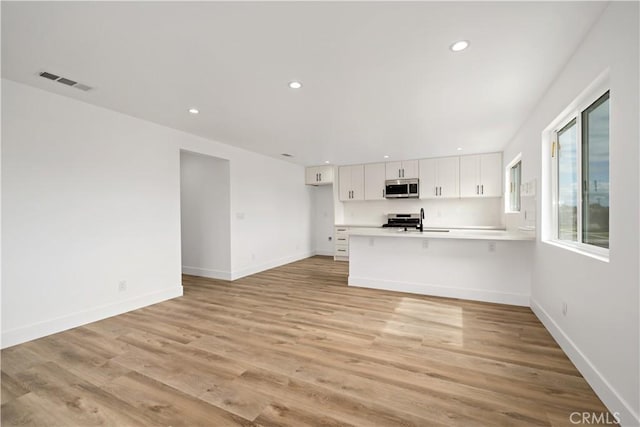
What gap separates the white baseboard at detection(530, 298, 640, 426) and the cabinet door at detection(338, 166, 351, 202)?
489 centimetres

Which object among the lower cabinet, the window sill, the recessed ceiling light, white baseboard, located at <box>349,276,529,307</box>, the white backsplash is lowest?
white baseboard, located at <box>349,276,529,307</box>

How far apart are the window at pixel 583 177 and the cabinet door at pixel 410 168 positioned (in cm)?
362

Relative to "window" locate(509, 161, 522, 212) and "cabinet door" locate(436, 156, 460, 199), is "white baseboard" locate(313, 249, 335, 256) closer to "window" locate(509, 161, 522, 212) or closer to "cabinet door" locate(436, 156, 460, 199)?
"cabinet door" locate(436, 156, 460, 199)

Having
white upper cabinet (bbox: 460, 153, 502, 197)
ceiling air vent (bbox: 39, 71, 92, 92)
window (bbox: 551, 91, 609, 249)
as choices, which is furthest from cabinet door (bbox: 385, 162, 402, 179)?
ceiling air vent (bbox: 39, 71, 92, 92)

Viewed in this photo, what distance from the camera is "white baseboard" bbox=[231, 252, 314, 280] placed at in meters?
5.14

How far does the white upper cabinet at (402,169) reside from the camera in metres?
6.46

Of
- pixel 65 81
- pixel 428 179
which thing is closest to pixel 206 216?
pixel 65 81

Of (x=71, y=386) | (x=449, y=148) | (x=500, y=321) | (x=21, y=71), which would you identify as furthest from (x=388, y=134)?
(x=71, y=386)

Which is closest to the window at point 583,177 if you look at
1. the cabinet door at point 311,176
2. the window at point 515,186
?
the window at point 515,186

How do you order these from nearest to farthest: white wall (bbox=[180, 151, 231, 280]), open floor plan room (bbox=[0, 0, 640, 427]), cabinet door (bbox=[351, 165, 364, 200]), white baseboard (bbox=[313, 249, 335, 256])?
open floor plan room (bbox=[0, 0, 640, 427]), white wall (bbox=[180, 151, 231, 280]), cabinet door (bbox=[351, 165, 364, 200]), white baseboard (bbox=[313, 249, 335, 256])

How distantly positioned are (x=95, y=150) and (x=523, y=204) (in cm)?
542

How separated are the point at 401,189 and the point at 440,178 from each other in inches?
33.8

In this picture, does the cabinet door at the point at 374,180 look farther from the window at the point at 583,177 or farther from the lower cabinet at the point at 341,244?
the window at the point at 583,177

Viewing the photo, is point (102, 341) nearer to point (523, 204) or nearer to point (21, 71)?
point (21, 71)
